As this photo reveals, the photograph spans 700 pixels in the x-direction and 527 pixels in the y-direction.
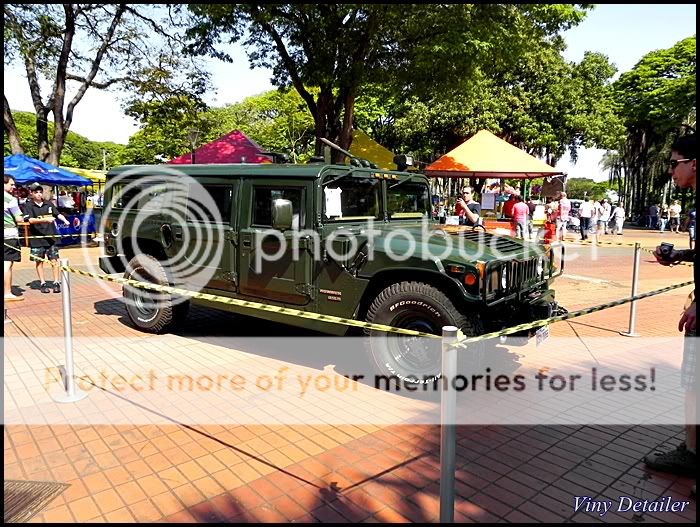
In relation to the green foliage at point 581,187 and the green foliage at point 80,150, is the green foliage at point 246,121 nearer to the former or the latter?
the green foliage at point 80,150

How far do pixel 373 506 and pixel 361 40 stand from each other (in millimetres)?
11691

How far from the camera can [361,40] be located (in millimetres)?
12508

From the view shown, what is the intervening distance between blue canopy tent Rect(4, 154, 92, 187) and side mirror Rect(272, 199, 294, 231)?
522 inches

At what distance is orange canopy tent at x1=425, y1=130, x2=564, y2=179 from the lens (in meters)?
17.2

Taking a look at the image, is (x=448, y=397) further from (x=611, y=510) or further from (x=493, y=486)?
(x=611, y=510)

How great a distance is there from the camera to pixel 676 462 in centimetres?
328

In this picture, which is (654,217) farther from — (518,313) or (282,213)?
(282,213)

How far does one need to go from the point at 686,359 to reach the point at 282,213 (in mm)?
3222

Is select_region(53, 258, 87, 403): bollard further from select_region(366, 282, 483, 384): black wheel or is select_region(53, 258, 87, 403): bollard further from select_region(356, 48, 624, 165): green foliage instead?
select_region(356, 48, 624, 165): green foliage

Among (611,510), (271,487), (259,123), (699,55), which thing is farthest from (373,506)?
(259,123)

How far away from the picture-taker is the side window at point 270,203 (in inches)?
196

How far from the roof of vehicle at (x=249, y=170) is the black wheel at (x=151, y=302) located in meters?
1.06

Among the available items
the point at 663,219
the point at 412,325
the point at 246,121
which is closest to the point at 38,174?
the point at 412,325

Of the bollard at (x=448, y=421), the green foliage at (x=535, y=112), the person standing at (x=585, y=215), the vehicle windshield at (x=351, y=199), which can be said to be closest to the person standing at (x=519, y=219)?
the person standing at (x=585, y=215)
